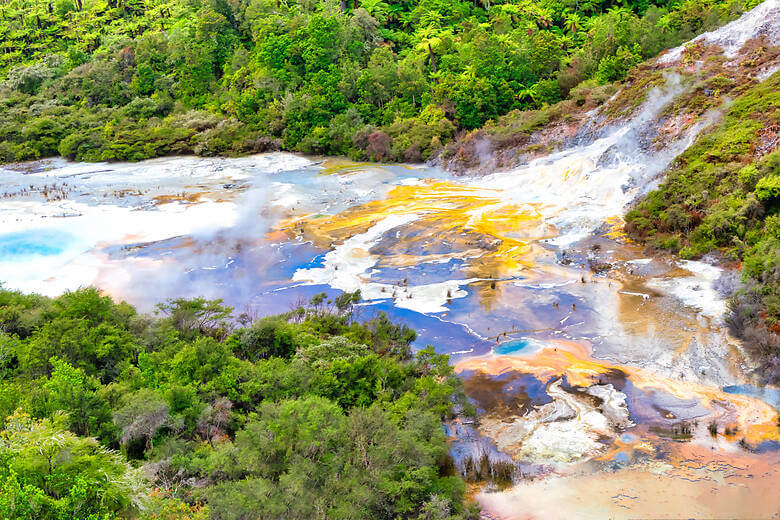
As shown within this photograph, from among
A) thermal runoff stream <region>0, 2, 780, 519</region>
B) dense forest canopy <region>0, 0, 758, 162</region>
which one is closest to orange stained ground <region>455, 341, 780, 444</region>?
thermal runoff stream <region>0, 2, 780, 519</region>

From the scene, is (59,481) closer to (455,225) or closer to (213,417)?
(213,417)

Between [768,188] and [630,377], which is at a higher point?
[768,188]

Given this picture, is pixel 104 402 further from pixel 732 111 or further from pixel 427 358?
pixel 732 111

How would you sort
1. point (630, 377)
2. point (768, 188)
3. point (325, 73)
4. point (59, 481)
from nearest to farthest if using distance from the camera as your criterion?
point (59, 481) → point (630, 377) → point (768, 188) → point (325, 73)

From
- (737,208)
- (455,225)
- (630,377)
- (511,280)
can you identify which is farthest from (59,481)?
(737,208)

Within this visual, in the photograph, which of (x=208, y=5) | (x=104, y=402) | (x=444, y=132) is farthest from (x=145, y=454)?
(x=208, y=5)
